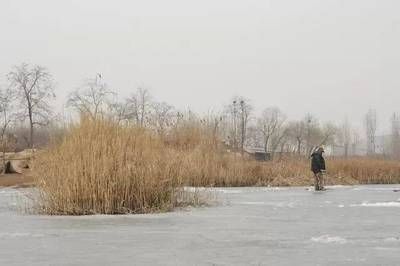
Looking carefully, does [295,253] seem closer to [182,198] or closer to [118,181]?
[118,181]

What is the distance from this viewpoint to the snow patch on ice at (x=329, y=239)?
849 cm

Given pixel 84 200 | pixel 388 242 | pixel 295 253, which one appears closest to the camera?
pixel 295 253

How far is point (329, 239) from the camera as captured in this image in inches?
345

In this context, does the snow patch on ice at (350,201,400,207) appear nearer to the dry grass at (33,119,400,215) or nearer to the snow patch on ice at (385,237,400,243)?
the dry grass at (33,119,400,215)

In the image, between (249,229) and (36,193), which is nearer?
(249,229)

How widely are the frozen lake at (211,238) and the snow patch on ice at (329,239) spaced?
0.05ft

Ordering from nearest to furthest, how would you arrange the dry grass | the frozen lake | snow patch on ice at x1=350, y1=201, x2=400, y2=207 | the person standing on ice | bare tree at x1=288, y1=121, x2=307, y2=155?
the frozen lake
the dry grass
snow patch on ice at x1=350, y1=201, x2=400, y2=207
the person standing on ice
bare tree at x1=288, y1=121, x2=307, y2=155

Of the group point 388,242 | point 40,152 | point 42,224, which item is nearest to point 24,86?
point 40,152

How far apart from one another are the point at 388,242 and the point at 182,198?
7083mm

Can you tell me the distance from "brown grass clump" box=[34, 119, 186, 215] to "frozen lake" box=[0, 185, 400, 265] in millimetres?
770

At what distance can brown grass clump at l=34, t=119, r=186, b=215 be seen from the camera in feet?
42.4

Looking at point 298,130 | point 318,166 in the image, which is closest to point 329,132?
point 298,130

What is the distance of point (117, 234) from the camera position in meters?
9.54

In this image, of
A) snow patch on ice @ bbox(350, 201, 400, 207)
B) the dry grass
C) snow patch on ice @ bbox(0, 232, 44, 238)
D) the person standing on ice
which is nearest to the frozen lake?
snow patch on ice @ bbox(0, 232, 44, 238)
